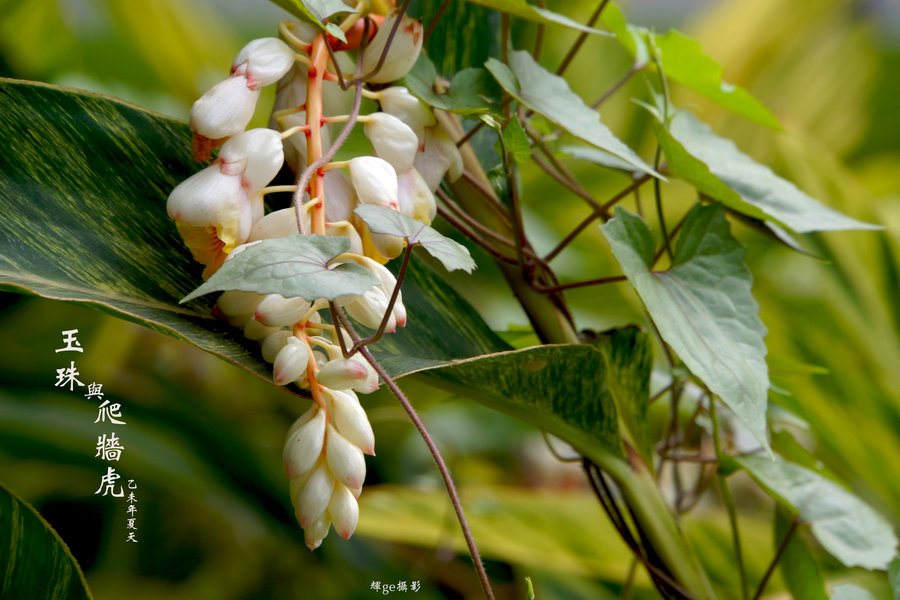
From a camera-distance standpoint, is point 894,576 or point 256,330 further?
point 894,576

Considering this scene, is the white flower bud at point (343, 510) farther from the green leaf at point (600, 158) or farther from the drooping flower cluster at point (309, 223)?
the green leaf at point (600, 158)

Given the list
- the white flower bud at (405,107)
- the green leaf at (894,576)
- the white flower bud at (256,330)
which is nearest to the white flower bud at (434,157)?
the white flower bud at (405,107)

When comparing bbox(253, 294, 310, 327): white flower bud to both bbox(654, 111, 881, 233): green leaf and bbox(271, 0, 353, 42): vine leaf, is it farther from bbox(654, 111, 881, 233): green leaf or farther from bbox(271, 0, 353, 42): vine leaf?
bbox(654, 111, 881, 233): green leaf

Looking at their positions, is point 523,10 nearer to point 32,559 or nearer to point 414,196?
point 414,196

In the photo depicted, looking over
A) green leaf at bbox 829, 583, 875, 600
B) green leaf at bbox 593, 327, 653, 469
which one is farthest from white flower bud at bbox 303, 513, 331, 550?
green leaf at bbox 829, 583, 875, 600

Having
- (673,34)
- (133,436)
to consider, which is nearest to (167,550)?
(133,436)

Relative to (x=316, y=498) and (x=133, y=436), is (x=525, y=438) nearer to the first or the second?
(x=133, y=436)

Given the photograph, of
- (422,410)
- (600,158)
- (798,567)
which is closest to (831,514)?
(798,567)
